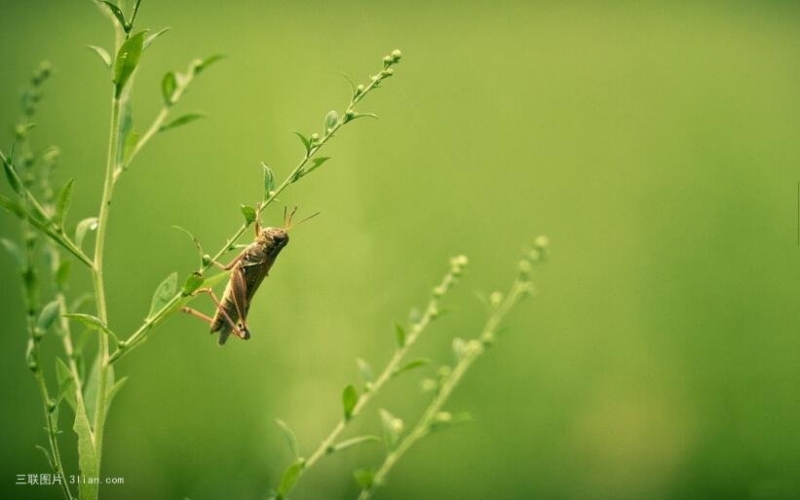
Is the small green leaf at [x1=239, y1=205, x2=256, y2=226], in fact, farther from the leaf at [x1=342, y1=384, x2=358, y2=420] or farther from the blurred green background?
the blurred green background

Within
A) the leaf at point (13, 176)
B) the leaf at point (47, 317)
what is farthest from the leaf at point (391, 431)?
the leaf at point (13, 176)

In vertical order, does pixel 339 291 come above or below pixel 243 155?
below

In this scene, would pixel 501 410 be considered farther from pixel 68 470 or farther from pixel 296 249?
pixel 68 470

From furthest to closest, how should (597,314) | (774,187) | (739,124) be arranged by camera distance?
(739,124) → (774,187) → (597,314)

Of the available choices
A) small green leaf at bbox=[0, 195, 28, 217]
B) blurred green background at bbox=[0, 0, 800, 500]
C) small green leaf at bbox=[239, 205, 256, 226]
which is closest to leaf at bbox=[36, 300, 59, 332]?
small green leaf at bbox=[0, 195, 28, 217]

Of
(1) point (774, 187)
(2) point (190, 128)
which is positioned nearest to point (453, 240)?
(2) point (190, 128)

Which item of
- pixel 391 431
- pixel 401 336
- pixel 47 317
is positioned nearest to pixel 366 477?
pixel 391 431

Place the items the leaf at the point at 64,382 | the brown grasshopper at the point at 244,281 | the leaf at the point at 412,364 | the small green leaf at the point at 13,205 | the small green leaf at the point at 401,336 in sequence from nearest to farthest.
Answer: the small green leaf at the point at 13,205, the leaf at the point at 64,382, the leaf at the point at 412,364, the small green leaf at the point at 401,336, the brown grasshopper at the point at 244,281

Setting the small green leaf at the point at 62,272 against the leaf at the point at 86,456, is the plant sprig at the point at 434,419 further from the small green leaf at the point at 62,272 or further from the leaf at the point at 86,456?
the small green leaf at the point at 62,272
